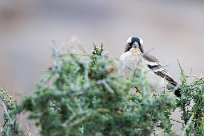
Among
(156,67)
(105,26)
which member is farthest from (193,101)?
(105,26)

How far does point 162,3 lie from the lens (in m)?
12.4

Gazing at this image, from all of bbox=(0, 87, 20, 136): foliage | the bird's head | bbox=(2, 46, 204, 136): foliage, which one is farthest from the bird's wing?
bbox=(2, 46, 204, 136): foliage

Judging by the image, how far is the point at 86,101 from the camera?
1.89 metres

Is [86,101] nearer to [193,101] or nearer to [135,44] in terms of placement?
[193,101]

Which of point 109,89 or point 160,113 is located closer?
point 109,89

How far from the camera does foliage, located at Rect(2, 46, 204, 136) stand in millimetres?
1718

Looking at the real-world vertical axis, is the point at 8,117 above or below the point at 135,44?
below

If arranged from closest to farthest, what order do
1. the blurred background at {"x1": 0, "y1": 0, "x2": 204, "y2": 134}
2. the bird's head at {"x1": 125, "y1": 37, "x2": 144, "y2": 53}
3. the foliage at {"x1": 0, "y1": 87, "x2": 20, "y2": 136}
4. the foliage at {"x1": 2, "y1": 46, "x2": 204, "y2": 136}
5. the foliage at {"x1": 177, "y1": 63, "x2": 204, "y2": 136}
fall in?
the foliage at {"x1": 2, "y1": 46, "x2": 204, "y2": 136} < the foliage at {"x1": 0, "y1": 87, "x2": 20, "y2": 136} < the foliage at {"x1": 177, "y1": 63, "x2": 204, "y2": 136} < the bird's head at {"x1": 125, "y1": 37, "x2": 144, "y2": 53} < the blurred background at {"x1": 0, "y1": 0, "x2": 204, "y2": 134}

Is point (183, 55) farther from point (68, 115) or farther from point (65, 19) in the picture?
point (68, 115)

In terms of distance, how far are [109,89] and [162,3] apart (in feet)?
35.3

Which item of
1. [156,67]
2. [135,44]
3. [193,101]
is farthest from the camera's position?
[135,44]

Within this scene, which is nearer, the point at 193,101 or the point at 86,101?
the point at 86,101

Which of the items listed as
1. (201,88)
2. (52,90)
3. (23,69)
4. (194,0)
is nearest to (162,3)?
(194,0)

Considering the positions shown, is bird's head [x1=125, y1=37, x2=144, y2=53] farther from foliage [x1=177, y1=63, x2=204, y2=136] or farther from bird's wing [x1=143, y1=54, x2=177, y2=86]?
foliage [x1=177, y1=63, x2=204, y2=136]
